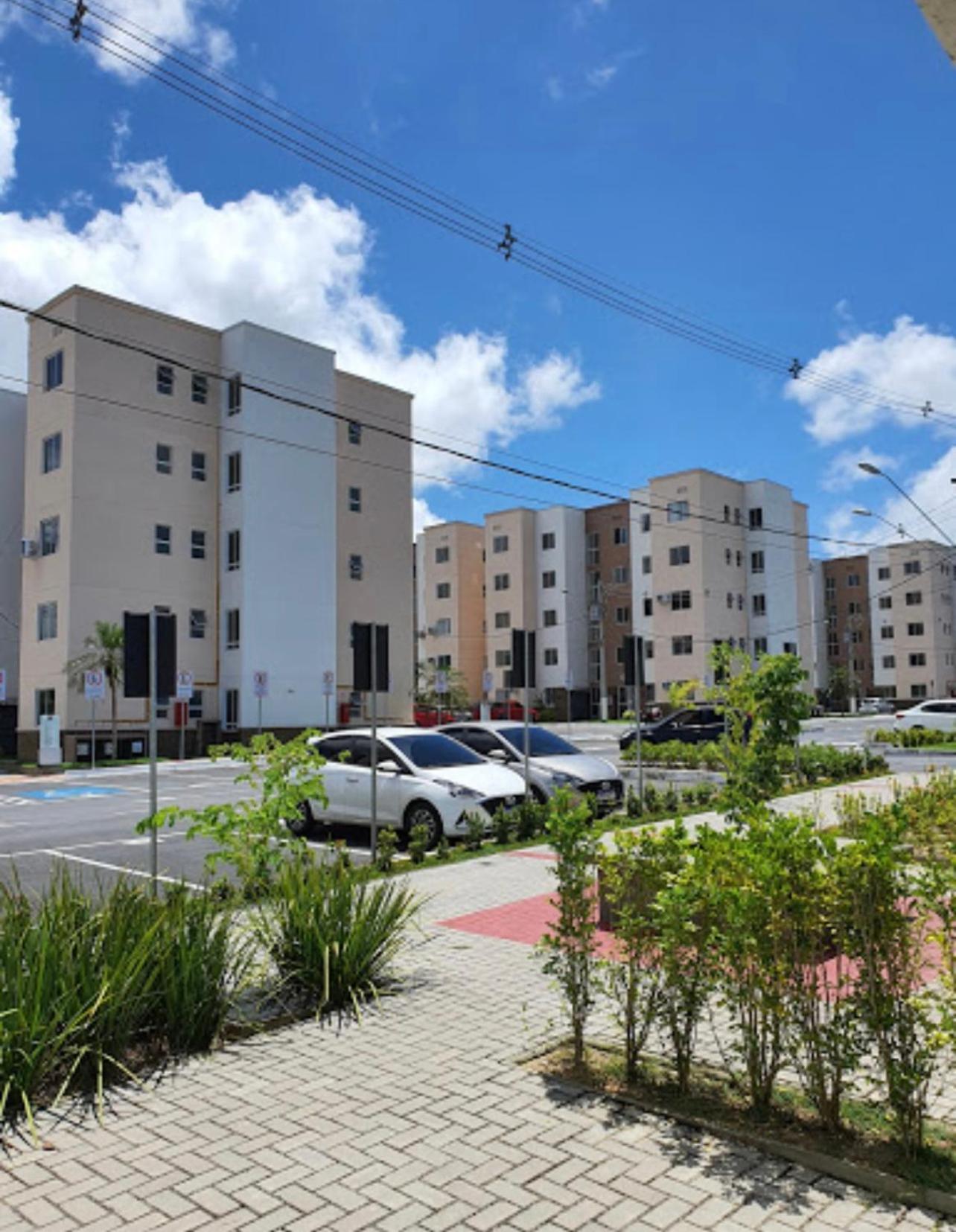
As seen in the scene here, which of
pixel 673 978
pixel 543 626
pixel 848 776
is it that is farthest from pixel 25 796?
pixel 543 626

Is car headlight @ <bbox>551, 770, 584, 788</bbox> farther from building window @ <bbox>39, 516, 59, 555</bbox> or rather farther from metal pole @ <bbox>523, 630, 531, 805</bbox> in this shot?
building window @ <bbox>39, 516, 59, 555</bbox>

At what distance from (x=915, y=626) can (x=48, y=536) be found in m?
79.7

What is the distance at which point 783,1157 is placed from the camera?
159 inches

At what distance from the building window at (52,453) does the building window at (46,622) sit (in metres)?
5.37

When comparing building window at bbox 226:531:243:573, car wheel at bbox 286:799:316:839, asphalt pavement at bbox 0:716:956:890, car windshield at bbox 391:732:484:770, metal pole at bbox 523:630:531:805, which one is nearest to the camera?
asphalt pavement at bbox 0:716:956:890

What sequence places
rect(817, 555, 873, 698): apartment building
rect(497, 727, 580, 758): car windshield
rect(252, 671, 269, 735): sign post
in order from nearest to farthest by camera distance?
rect(497, 727, 580, 758): car windshield → rect(252, 671, 269, 735): sign post → rect(817, 555, 873, 698): apartment building

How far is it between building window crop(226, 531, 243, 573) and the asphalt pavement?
32.8 feet

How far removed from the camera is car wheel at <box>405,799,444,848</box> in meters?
13.3

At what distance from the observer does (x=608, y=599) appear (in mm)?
81062

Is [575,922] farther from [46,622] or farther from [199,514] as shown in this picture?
[199,514]

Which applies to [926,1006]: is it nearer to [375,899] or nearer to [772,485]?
[375,899]

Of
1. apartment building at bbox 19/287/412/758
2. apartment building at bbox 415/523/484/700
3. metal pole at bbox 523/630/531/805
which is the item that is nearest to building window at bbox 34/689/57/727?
apartment building at bbox 19/287/412/758

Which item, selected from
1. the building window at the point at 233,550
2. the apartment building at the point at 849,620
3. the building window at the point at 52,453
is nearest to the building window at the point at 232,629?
the building window at the point at 233,550

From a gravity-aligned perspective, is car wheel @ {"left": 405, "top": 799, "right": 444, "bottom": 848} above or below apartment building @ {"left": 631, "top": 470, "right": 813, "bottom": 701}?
below
